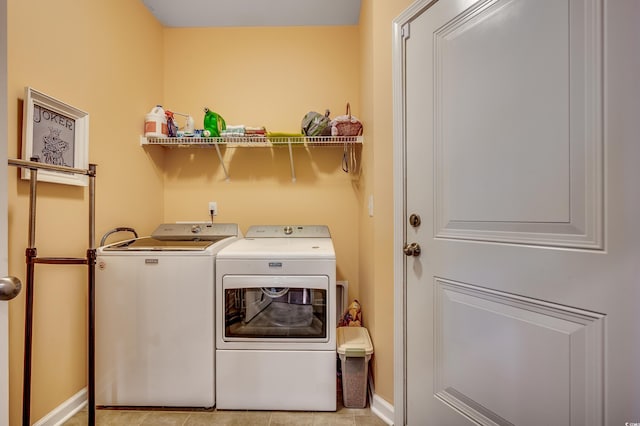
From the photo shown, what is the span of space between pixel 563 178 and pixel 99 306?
2.22 metres

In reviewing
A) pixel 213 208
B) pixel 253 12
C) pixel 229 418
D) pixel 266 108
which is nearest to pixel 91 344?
pixel 229 418

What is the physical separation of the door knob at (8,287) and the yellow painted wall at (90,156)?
1015 mm

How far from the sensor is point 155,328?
1582 millimetres

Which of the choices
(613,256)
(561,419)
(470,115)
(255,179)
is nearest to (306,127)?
(255,179)

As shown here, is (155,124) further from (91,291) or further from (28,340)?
(28,340)

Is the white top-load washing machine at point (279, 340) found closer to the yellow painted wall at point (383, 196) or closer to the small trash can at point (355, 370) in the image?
the small trash can at point (355, 370)

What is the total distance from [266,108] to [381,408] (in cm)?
233

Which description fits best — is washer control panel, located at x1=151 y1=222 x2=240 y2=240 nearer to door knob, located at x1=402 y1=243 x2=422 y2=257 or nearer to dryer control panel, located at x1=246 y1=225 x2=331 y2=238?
dryer control panel, located at x1=246 y1=225 x2=331 y2=238

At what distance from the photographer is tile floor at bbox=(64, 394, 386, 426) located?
60.0 inches

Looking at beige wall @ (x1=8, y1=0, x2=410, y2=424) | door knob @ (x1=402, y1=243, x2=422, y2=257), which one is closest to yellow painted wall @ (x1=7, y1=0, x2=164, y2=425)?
beige wall @ (x1=8, y1=0, x2=410, y2=424)

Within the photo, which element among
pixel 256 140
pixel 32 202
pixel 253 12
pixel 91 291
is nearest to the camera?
pixel 32 202

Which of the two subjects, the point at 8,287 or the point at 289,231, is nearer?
the point at 8,287

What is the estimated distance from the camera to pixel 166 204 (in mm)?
2500

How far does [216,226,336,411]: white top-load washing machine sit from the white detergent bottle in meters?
1.20
